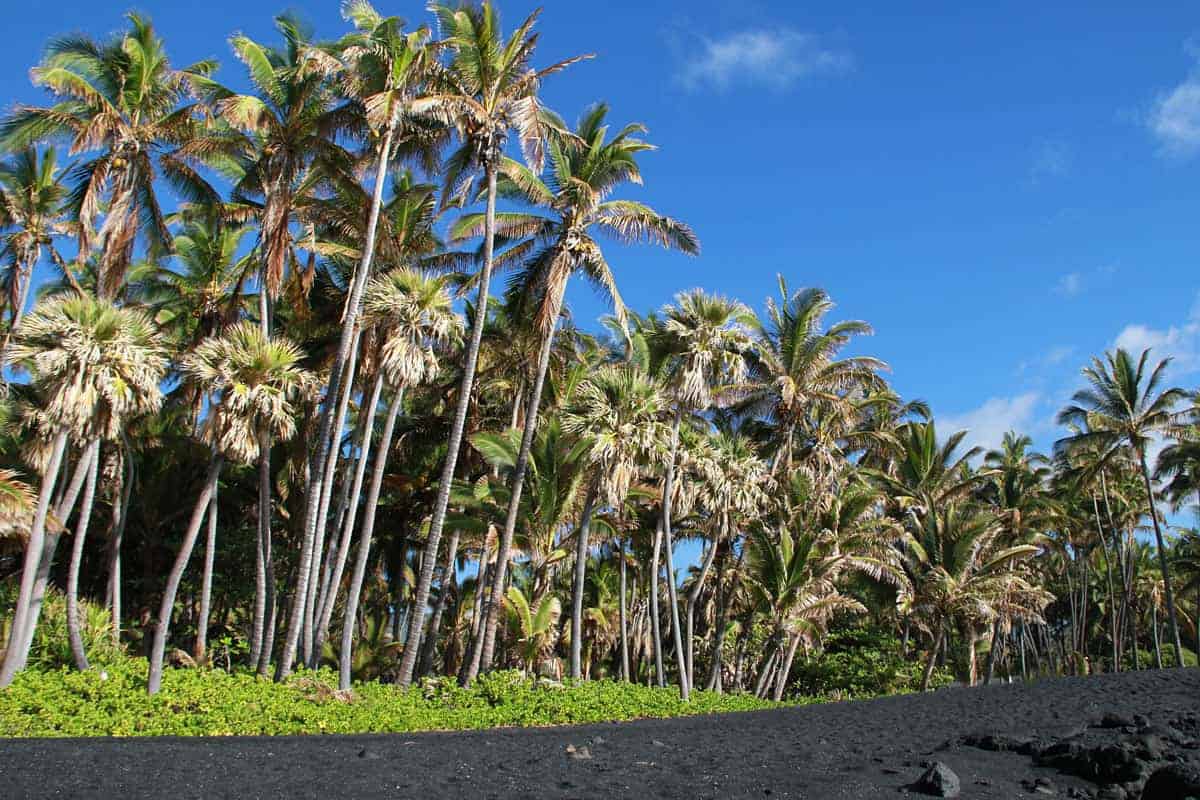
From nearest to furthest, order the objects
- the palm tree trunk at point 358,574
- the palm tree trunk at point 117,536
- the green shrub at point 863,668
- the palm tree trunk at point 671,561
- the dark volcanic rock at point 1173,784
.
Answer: the dark volcanic rock at point 1173,784 < the palm tree trunk at point 358,574 < the palm tree trunk at point 117,536 < the palm tree trunk at point 671,561 < the green shrub at point 863,668

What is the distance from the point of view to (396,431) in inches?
1075

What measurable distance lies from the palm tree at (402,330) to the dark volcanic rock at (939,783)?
10.9 m

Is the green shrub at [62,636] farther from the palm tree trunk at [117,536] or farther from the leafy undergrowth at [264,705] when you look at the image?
the leafy undergrowth at [264,705]

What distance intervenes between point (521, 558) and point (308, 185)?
12612 mm

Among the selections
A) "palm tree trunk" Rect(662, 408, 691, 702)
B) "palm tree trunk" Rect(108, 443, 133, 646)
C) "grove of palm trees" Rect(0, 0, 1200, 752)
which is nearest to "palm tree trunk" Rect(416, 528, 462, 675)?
"grove of palm trees" Rect(0, 0, 1200, 752)

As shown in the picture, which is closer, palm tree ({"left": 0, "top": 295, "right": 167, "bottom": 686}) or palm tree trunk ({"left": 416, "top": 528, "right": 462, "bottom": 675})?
palm tree ({"left": 0, "top": 295, "right": 167, "bottom": 686})

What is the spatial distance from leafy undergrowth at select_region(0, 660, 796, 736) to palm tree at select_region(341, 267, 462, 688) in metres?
2.31

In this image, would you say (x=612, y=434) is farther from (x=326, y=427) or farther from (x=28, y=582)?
(x=28, y=582)

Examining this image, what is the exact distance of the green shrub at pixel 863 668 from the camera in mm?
30109

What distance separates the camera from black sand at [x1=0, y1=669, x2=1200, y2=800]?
328 inches

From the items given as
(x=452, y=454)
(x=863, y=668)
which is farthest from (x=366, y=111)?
(x=863, y=668)

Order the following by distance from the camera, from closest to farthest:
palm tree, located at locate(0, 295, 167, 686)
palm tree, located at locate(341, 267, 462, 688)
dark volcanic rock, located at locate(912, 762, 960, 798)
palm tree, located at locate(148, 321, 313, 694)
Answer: dark volcanic rock, located at locate(912, 762, 960, 798)
palm tree, located at locate(0, 295, 167, 686)
palm tree, located at locate(148, 321, 313, 694)
palm tree, located at locate(341, 267, 462, 688)

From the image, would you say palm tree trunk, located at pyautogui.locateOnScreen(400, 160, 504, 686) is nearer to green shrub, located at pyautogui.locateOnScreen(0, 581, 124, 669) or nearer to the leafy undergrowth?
the leafy undergrowth

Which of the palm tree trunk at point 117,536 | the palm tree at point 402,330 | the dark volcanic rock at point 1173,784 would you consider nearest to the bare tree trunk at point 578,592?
the palm tree at point 402,330
